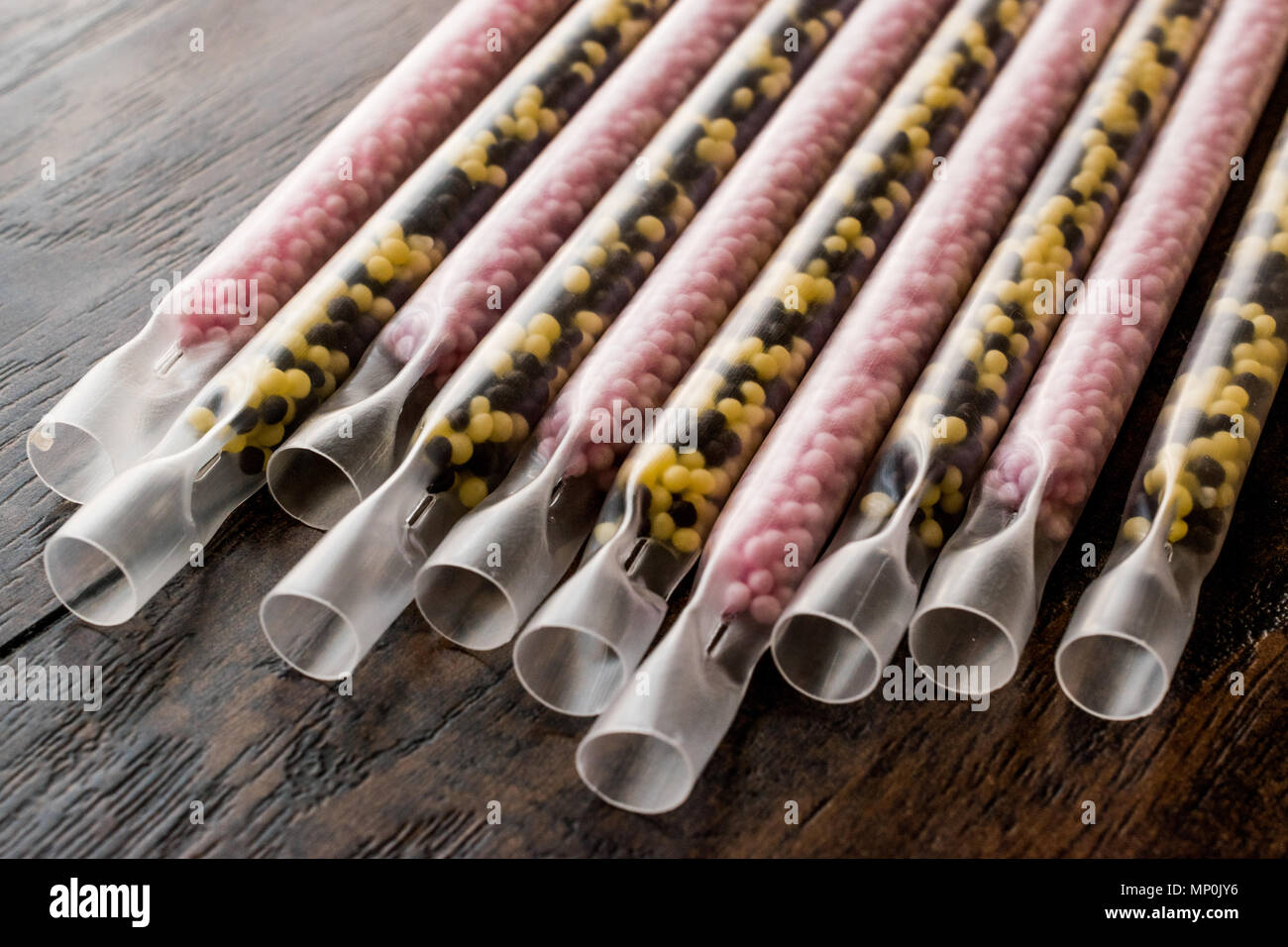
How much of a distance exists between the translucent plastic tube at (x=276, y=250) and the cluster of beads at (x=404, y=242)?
0.02 meters

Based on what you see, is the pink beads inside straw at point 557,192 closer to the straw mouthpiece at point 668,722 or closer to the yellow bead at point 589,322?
the yellow bead at point 589,322

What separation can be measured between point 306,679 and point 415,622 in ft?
0.22

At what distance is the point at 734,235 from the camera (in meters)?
0.89

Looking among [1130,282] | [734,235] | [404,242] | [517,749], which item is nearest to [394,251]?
[404,242]

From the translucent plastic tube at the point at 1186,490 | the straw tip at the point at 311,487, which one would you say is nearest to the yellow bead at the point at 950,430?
the translucent plastic tube at the point at 1186,490

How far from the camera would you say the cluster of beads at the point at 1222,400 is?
77 cm

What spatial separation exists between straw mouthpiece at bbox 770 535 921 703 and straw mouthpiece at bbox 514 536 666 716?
8 cm

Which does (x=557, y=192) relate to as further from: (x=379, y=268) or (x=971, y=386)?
(x=971, y=386)

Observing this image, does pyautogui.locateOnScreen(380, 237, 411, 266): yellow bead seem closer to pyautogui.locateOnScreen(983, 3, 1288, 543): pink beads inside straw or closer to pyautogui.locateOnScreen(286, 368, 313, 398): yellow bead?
pyautogui.locateOnScreen(286, 368, 313, 398): yellow bead

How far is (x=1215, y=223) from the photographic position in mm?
957

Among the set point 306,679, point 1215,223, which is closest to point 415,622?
point 306,679

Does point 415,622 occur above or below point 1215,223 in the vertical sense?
below
